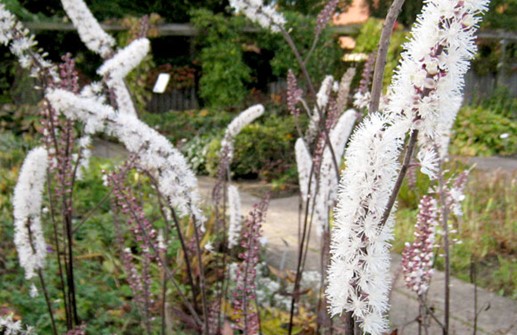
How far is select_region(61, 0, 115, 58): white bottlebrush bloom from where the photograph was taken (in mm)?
2486

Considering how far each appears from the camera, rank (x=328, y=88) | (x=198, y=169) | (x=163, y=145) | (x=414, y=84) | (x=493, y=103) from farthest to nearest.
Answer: (x=493, y=103), (x=198, y=169), (x=328, y=88), (x=163, y=145), (x=414, y=84)

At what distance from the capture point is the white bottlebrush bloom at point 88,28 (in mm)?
2486

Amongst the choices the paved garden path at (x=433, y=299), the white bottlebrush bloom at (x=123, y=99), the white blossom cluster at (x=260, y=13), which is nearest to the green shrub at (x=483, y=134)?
the paved garden path at (x=433, y=299)

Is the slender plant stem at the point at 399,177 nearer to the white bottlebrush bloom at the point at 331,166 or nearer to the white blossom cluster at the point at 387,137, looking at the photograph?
the white blossom cluster at the point at 387,137

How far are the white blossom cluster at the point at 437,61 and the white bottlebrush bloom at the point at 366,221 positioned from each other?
4 centimetres

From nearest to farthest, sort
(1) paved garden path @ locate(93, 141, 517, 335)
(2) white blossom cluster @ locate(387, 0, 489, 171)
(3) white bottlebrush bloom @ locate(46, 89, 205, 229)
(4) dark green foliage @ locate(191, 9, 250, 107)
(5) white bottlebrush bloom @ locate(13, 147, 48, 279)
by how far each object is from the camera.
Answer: (2) white blossom cluster @ locate(387, 0, 489, 171) < (3) white bottlebrush bloom @ locate(46, 89, 205, 229) < (5) white bottlebrush bloom @ locate(13, 147, 48, 279) < (1) paved garden path @ locate(93, 141, 517, 335) < (4) dark green foliage @ locate(191, 9, 250, 107)

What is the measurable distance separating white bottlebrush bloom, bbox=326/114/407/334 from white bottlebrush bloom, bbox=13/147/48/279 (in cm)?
146

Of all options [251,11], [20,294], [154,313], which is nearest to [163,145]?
[251,11]

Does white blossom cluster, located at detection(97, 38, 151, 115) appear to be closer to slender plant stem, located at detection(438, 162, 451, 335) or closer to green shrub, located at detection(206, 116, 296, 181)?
slender plant stem, located at detection(438, 162, 451, 335)

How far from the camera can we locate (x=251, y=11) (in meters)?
2.29

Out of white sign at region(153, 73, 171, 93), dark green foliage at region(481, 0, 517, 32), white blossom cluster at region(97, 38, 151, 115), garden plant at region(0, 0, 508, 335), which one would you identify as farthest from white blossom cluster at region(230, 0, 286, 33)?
dark green foliage at region(481, 0, 517, 32)

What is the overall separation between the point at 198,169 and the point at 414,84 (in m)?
8.74

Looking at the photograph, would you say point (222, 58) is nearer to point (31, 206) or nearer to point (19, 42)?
point (19, 42)

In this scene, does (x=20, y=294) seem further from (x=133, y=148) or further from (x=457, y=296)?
(x=457, y=296)
